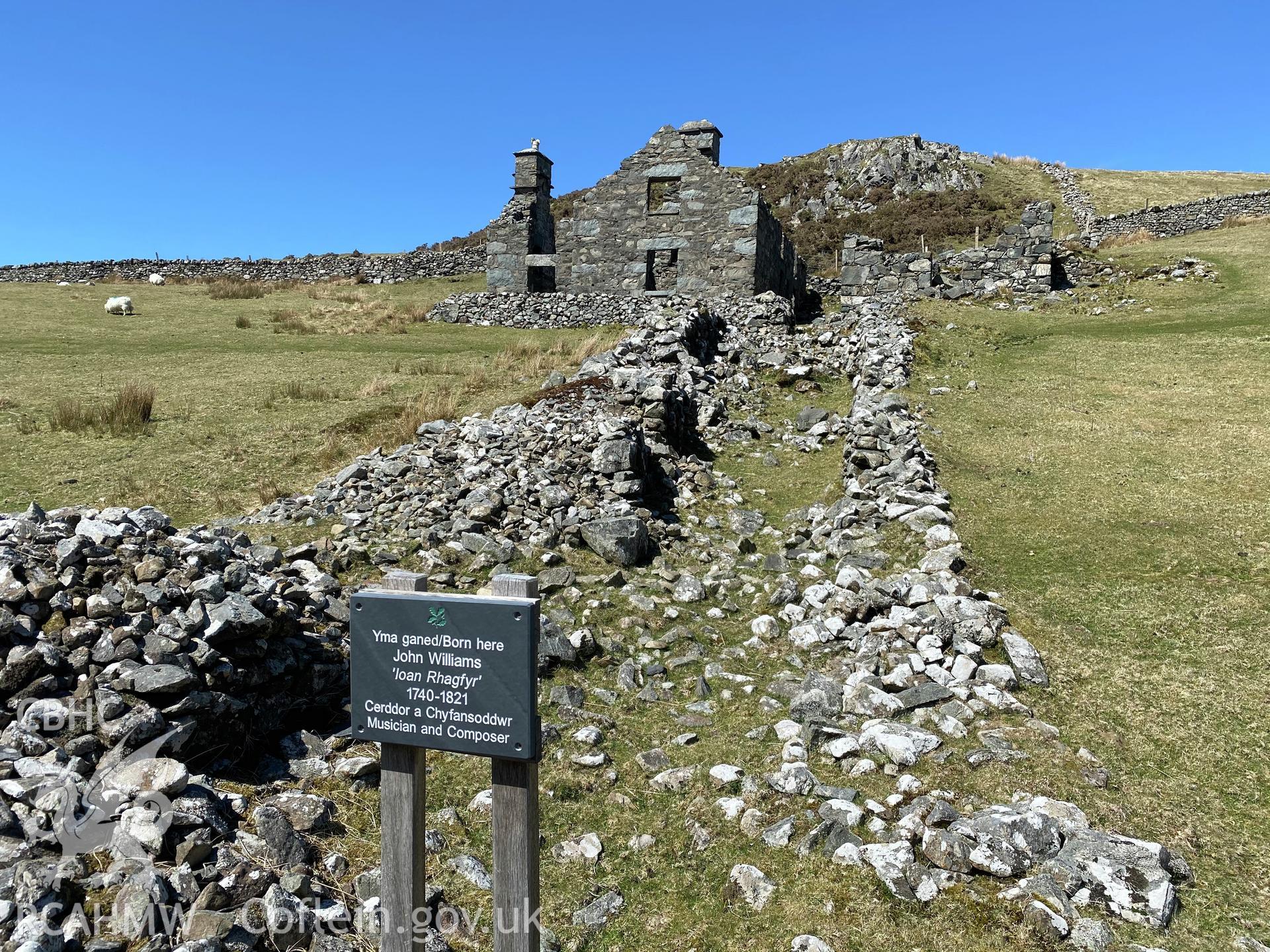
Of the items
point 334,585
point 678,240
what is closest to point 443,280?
point 678,240

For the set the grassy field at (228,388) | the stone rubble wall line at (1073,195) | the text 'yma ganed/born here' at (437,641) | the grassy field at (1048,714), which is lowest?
the grassy field at (1048,714)

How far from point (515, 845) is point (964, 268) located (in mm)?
27654

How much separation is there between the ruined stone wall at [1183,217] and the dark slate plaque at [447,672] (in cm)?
4436

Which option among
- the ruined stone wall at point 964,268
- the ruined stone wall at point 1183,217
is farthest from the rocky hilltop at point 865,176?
the ruined stone wall at point 964,268

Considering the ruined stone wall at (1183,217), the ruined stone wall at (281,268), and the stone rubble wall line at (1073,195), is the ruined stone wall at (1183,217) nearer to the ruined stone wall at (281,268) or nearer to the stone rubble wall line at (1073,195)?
the stone rubble wall line at (1073,195)

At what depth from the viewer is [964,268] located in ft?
87.7

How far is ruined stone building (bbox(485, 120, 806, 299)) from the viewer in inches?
929

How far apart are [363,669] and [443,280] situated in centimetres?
3679

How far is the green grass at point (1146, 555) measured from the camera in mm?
4844

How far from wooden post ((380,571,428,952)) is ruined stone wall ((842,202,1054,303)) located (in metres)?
24.8

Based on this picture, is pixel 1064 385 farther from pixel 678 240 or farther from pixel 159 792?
pixel 159 792

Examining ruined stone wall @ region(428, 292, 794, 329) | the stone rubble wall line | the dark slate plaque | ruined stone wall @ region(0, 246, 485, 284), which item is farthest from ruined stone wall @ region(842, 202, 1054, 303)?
the dark slate plaque

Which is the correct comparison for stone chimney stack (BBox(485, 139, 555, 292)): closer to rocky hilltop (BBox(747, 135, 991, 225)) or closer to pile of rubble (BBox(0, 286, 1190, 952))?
pile of rubble (BBox(0, 286, 1190, 952))

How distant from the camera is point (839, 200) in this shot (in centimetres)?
5541
